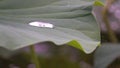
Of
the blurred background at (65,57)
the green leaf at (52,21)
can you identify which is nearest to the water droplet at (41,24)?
the green leaf at (52,21)

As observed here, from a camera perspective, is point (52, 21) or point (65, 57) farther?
point (65, 57)

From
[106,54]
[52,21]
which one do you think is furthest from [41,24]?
[106,54]

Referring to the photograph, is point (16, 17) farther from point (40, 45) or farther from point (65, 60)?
point (40, 45)

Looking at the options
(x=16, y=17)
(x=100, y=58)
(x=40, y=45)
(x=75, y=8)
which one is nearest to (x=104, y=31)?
(x=40, y=45)

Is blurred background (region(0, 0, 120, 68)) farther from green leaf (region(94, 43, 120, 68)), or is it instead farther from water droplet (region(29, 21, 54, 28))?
water droplet (region(29, 21, 54, 28))

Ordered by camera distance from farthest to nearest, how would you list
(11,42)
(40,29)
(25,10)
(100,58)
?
(100,58) → (25,10) → (40,29) → (11,42)

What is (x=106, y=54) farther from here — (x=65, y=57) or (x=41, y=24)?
(x=41, y=24)
